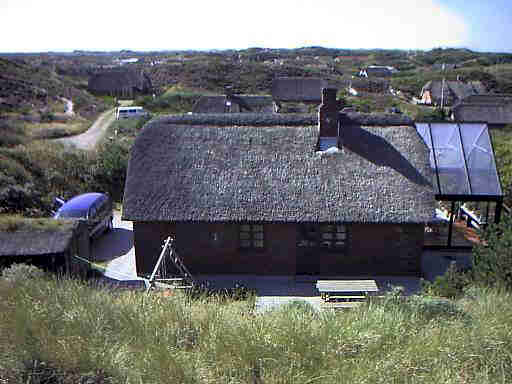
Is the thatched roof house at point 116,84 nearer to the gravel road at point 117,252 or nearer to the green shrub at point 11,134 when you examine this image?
the green shrub at point 11,134

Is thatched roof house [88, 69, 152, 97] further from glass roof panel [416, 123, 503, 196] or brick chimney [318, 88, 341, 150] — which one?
glass roof panel [416, 123, 503, 196]

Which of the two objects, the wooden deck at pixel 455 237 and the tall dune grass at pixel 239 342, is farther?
the wooden deck at pixel 455 237

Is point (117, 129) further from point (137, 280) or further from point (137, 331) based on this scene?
point (137, 331)

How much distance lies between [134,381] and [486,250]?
8.78 m

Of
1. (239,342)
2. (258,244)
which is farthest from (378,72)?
(239,342)

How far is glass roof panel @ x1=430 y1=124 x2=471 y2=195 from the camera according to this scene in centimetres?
1542

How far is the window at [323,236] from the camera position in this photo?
558 inches

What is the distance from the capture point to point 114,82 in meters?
69.3

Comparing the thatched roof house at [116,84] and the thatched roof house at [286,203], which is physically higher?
the thatched roof house at [116,84]

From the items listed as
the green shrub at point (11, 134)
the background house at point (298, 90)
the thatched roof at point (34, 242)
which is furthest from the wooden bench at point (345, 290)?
the background house at point (298, 90)

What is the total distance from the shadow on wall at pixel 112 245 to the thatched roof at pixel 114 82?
5574cm

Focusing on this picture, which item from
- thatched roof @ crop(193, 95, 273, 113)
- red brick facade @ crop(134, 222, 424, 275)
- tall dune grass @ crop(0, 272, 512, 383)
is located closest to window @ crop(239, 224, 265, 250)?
red brick facade @ crop(134, 222, 424, 275)

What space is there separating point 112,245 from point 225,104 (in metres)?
30.5

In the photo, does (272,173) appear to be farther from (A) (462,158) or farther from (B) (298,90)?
(B) (298,90)
